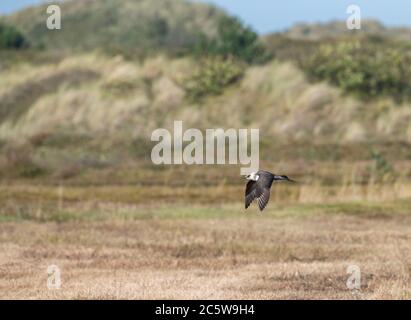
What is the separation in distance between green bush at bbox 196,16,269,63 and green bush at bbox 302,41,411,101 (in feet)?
10.9

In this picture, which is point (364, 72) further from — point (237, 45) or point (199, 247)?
point (199, 247)

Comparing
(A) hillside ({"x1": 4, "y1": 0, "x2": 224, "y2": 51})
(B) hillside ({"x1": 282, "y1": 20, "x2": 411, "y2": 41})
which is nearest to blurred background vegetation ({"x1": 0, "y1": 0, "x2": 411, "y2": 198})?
(A) hillside ({"x1": 4, "y1": 0, "x2": 224, "y2": 51})

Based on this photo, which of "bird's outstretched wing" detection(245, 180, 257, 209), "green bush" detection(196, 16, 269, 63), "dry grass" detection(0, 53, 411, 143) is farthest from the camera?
"green bush" detection(196, 16, 269, 63)

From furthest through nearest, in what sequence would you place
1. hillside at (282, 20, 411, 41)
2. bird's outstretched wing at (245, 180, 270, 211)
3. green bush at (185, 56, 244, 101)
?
hillside at (282, 20, 411, 41), green bush at (185, 56, 244, 101), bird's outstretched wing at (245, 180, 270, 211)

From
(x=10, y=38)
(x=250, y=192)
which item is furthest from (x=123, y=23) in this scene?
(x=250, y=192)

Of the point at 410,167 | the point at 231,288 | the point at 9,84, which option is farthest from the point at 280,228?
the point at 9,84

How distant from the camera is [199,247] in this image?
19500mm

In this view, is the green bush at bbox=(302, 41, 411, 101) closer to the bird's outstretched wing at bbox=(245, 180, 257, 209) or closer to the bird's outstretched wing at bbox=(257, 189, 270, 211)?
the bird's outstretched wing at bbox=(245, 180, 257, 209)

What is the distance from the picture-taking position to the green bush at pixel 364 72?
45125 millimetres

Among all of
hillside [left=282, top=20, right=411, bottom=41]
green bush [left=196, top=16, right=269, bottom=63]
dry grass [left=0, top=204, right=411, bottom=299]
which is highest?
hillside [left=282, top=20, right=411, bottom=41]

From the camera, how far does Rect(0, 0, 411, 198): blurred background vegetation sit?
34844mm

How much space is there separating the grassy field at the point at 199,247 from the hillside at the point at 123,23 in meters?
55.7
